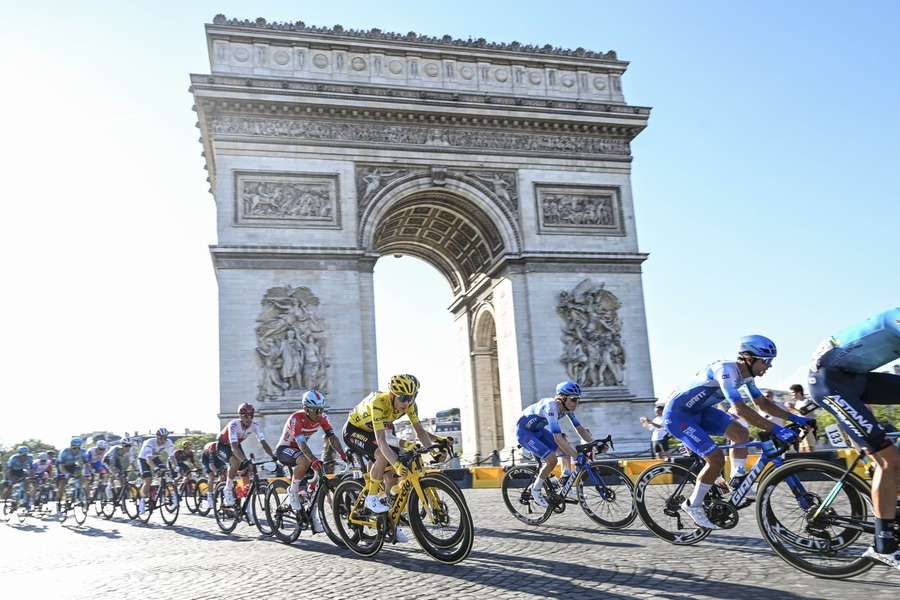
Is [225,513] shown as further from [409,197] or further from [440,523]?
[409,197]

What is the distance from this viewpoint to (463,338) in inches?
1351

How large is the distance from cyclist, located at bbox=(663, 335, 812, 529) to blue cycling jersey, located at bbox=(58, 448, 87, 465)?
1655 cm

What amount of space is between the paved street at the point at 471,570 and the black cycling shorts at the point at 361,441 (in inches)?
43.2

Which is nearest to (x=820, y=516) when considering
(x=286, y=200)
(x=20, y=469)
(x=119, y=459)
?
(x=119, y=459)

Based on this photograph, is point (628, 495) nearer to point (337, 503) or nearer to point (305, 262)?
point (337, 503)

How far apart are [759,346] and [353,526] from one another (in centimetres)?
454

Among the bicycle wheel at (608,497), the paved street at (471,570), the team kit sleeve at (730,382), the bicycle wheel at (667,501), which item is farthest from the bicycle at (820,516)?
the bicycle wheel at (608,497)

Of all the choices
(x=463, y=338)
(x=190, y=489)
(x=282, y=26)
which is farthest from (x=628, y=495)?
(x=463, y=338)

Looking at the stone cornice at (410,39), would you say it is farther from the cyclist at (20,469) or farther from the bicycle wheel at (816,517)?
the bicycle wheel at (816,517)

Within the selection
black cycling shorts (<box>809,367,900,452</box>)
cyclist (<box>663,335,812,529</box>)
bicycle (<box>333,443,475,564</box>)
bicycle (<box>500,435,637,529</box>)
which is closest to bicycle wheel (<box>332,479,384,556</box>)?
bicycle (<box>333,443,475,564</box>)

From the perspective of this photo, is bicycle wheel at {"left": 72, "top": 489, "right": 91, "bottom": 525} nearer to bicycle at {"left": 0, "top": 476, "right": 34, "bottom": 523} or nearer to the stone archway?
bicycle at {"left": 0, "top": 476, "right": 34, "bottom": 523}

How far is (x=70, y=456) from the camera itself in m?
20.1

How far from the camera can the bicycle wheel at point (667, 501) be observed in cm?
801

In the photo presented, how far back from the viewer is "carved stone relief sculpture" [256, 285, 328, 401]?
24.7 metres
